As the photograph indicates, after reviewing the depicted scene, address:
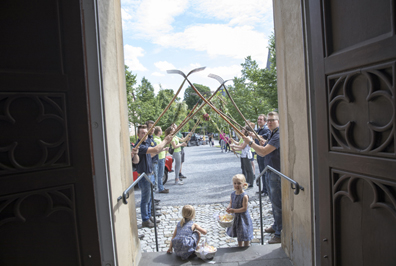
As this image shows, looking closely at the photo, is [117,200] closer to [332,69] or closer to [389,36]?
[332,69]

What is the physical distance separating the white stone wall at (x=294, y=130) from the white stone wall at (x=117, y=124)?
186 centimetres

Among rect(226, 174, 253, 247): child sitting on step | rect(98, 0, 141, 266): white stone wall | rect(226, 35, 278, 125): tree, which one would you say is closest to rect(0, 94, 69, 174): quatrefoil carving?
rect(98, 0, 141, 266): white stone wall

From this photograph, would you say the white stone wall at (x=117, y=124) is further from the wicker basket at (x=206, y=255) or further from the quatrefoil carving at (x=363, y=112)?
the quatrefoil carving at (x=363, y=112)

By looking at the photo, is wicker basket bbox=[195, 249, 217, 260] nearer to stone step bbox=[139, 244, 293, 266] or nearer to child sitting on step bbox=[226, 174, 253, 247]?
stone step bbox=[139, 244, 293, 266]

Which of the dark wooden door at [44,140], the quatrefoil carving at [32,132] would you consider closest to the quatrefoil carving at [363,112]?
the dark wooden door at [44,140]

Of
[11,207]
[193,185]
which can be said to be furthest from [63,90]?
[193,185]

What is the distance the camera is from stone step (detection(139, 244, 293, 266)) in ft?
10.3

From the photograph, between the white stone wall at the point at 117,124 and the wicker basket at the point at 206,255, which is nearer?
the white stone wall at the point at 117,124

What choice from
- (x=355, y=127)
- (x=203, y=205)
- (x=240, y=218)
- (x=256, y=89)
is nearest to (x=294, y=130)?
(x=355, y=127)

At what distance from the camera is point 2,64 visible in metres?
1.74

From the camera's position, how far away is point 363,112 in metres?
1.66

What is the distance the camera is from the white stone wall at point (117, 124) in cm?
246

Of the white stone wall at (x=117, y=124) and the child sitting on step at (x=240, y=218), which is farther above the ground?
the white stone wall at (x=117, y=124)

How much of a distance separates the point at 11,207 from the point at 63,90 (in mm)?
889
